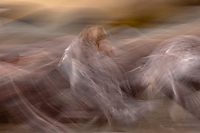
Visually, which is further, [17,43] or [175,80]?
[17,43]

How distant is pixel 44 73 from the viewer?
1.12m

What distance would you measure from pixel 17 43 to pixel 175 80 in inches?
25.3

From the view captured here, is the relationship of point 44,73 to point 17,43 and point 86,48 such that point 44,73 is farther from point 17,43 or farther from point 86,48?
point 17,43

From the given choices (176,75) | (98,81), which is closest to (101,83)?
(98,81)

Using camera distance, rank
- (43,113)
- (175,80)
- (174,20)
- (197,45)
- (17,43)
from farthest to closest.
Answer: (174,20) < (17,43) < (197,45) < (175,80) < (43,113)

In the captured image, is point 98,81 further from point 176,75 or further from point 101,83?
point 176,75

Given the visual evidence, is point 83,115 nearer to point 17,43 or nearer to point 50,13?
point 17,43

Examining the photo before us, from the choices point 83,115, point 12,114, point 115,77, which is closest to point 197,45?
point 115,77

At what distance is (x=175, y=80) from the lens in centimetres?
113

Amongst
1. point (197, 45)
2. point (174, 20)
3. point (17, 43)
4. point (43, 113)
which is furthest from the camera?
point (174, 20)

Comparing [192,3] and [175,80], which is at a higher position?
[192,3]

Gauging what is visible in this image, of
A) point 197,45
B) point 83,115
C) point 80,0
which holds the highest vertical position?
point 80,0

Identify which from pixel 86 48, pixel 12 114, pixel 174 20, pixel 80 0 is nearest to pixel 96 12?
pixel 80 0

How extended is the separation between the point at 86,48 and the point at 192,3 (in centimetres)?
73
